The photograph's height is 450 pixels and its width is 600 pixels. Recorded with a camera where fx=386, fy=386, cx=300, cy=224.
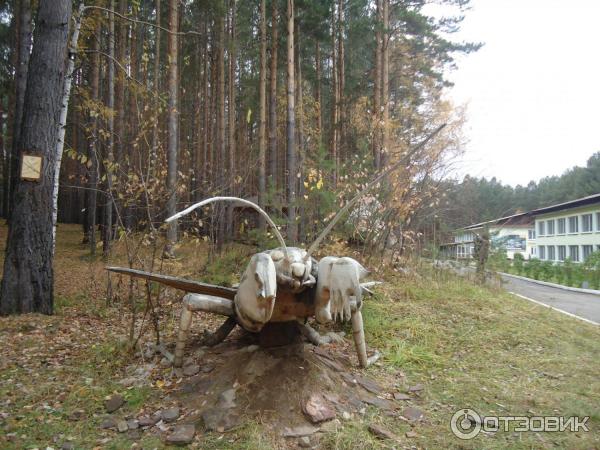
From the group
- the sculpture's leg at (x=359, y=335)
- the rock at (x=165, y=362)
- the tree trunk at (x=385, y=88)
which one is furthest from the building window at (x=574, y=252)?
the rock at (x=165, y=362)

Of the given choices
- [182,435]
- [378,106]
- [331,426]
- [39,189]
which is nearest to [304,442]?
[331,426]

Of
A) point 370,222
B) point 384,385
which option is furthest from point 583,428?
point 370,222

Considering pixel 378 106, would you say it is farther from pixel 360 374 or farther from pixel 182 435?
pixel 182 435

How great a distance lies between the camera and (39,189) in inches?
209

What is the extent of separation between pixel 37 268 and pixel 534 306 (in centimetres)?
868

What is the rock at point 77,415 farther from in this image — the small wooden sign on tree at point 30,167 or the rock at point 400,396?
the small wooden sign on tree at point 30,167

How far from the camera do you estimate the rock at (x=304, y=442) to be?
2645mm

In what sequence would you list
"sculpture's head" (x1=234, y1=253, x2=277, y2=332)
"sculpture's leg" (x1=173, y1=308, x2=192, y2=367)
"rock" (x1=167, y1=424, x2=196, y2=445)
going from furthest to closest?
"sculpture's leg" (x1=173, y1=308, x2=192, y2=367) < "rock" (x1=167, y1=424, x2=196, y2=445) < "sculpture's head" (x1=234, y1=253, x2=277, y2=332)

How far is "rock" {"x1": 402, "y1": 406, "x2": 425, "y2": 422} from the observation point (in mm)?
3141

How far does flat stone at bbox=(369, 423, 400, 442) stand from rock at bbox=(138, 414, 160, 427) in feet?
5.34

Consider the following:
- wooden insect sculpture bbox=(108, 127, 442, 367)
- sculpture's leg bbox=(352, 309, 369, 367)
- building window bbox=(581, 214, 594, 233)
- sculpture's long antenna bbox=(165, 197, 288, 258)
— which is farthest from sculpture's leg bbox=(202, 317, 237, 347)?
building window bbox=(581, 214, 594, 233)

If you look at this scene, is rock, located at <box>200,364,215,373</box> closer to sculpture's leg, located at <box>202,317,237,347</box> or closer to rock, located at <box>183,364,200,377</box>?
rock, located at <box>183,364,200,377</box>

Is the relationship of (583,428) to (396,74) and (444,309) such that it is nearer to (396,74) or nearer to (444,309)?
(444,309)

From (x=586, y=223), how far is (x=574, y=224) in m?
1.35
